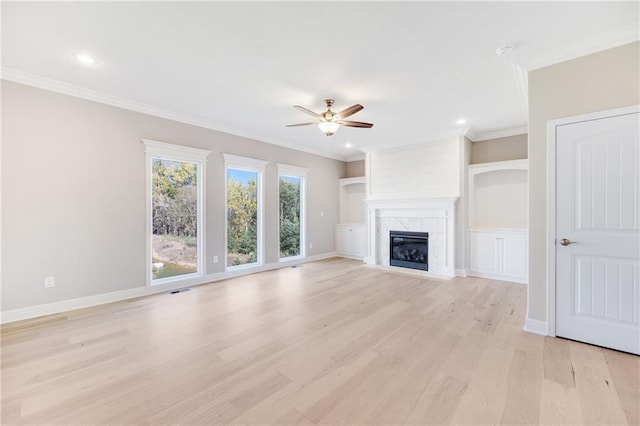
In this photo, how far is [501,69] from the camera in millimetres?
2949

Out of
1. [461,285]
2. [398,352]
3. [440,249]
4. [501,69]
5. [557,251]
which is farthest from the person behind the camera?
[440,249]

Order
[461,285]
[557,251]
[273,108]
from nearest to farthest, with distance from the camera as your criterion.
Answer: [557,251], [273,108], [461,285]

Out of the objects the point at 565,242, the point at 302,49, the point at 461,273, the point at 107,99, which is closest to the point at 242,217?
the point at 107,99

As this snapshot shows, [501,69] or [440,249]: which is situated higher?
[501,69]

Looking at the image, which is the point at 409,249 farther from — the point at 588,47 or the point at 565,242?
the point at 588,47

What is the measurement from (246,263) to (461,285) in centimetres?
407

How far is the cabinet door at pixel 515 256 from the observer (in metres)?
4.66

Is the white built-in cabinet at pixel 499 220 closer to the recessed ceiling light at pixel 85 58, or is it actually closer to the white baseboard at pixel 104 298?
the white baseboard at pixel 104 298

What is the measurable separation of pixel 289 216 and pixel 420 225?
2.99 metres

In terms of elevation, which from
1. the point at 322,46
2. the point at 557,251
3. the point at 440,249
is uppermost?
the point at 322,46

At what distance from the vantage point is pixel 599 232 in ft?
8.17

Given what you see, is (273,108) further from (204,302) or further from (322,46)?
(204,302)

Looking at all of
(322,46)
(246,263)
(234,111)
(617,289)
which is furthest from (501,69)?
(246,263)

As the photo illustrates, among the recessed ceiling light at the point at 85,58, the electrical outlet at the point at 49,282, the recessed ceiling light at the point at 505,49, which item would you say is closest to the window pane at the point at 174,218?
the electrical outlet at the point at 49,282
